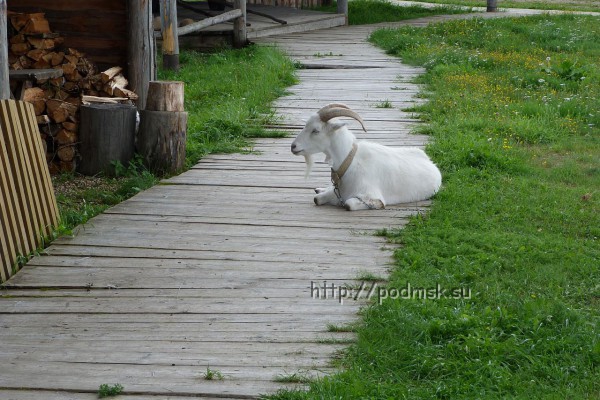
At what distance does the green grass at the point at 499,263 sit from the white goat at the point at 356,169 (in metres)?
0.29

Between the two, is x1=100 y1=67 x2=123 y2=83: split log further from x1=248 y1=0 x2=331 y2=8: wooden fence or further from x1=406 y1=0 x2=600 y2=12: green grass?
x1=406 y1=0 x2=600 y2=12: green grass

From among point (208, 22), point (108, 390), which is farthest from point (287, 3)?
point (108, 390)

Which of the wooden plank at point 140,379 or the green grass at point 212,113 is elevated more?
the green grass at point 212,113

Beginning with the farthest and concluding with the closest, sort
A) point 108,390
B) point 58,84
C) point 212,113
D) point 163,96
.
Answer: point 212,113, point 58,84, point 163,96, point 108,390

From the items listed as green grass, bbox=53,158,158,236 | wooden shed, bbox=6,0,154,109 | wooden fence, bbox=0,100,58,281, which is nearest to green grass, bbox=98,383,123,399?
wooden fence, bbox=0,100,58,281

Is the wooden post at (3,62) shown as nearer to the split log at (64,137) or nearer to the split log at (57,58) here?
the split log at (64,137)

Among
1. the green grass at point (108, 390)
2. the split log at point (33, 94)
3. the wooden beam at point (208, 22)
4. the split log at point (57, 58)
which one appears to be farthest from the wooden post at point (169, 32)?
the green grass at point (108, 390)

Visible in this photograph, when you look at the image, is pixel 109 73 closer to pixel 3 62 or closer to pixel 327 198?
pixel 3 62

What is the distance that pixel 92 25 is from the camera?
11.3 metres

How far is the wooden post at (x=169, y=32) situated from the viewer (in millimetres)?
14969

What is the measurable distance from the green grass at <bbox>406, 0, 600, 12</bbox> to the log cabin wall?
54.4 feet

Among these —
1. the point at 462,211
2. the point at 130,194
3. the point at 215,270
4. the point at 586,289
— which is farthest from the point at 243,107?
the point at 586,289

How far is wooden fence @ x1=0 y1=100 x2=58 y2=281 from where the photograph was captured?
6.61 metres

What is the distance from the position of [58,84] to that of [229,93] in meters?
3.33
